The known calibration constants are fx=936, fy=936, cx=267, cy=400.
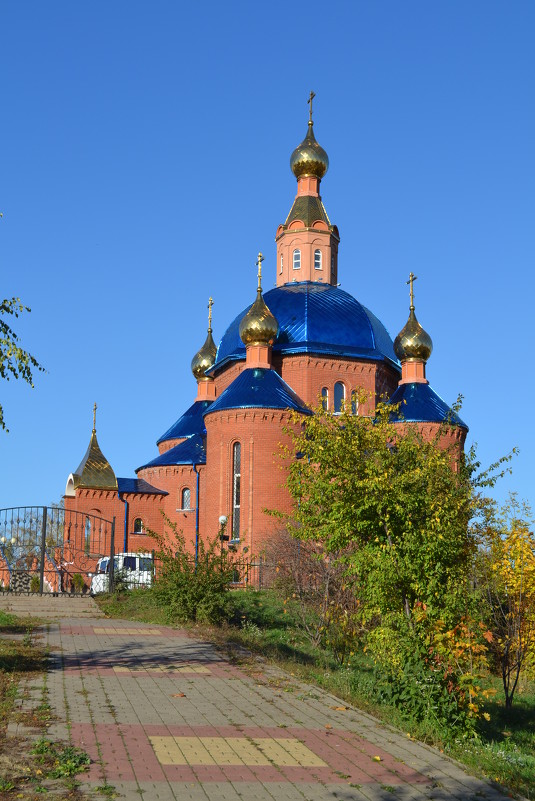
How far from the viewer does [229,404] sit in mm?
30062

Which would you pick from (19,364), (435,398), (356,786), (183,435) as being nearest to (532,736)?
(356,786)

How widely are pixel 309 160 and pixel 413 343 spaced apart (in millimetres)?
9881

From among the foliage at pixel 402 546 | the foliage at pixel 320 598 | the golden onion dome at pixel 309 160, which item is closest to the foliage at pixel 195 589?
the foliage at pixel 320 598

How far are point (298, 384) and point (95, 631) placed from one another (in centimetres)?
1905

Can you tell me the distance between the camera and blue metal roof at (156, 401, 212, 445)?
123 ft

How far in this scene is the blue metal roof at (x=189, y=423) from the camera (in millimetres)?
37562

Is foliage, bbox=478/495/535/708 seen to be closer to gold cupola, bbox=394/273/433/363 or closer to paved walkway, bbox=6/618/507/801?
paved walkway, bbox=6/618/507/801

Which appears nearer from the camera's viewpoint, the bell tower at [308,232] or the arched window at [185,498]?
the arched window at [185,498]

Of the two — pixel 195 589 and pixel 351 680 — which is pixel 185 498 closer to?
pixel 195 589

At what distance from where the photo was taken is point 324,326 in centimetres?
3259

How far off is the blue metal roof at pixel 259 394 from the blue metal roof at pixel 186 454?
14.4 ft

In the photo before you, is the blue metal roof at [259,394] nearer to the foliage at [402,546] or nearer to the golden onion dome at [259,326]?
the golden onion dome at [259,326]

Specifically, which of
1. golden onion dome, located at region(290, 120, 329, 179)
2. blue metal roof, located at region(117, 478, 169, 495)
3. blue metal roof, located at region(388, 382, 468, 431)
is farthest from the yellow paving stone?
golden onion dome, located at region(290, 120, 329, 179)

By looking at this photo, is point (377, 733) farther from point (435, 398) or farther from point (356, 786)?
point (435, 398)
